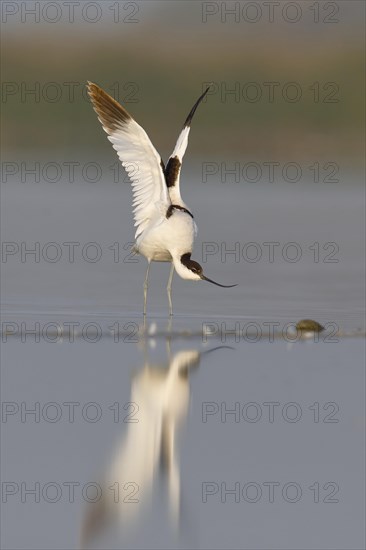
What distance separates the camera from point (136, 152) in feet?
46.0

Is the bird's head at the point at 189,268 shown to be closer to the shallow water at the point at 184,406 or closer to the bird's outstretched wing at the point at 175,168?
the shallow water at the point at 184,406

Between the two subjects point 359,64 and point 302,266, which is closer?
point 302,266

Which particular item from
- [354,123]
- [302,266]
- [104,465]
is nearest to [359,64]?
[354,123]

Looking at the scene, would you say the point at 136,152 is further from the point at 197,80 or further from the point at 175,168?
the point at 197,80

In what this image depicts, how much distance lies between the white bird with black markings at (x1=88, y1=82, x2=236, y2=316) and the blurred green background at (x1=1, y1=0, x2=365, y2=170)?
1811cm

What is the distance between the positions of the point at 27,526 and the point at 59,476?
65 cm

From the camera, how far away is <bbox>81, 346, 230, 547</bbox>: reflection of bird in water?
7.58 m

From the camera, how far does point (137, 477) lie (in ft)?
26.7

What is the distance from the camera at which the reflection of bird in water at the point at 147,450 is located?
758 centimetres

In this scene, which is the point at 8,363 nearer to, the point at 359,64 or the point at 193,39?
the point at 359,64

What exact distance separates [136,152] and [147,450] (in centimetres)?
575

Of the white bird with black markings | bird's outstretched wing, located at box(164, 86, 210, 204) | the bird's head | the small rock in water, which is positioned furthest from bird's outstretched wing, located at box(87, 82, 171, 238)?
the small rock in water

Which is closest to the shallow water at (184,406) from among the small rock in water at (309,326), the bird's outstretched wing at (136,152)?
the small rock in water at (309,326)

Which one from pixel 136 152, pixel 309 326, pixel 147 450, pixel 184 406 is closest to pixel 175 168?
pixel 136 152
